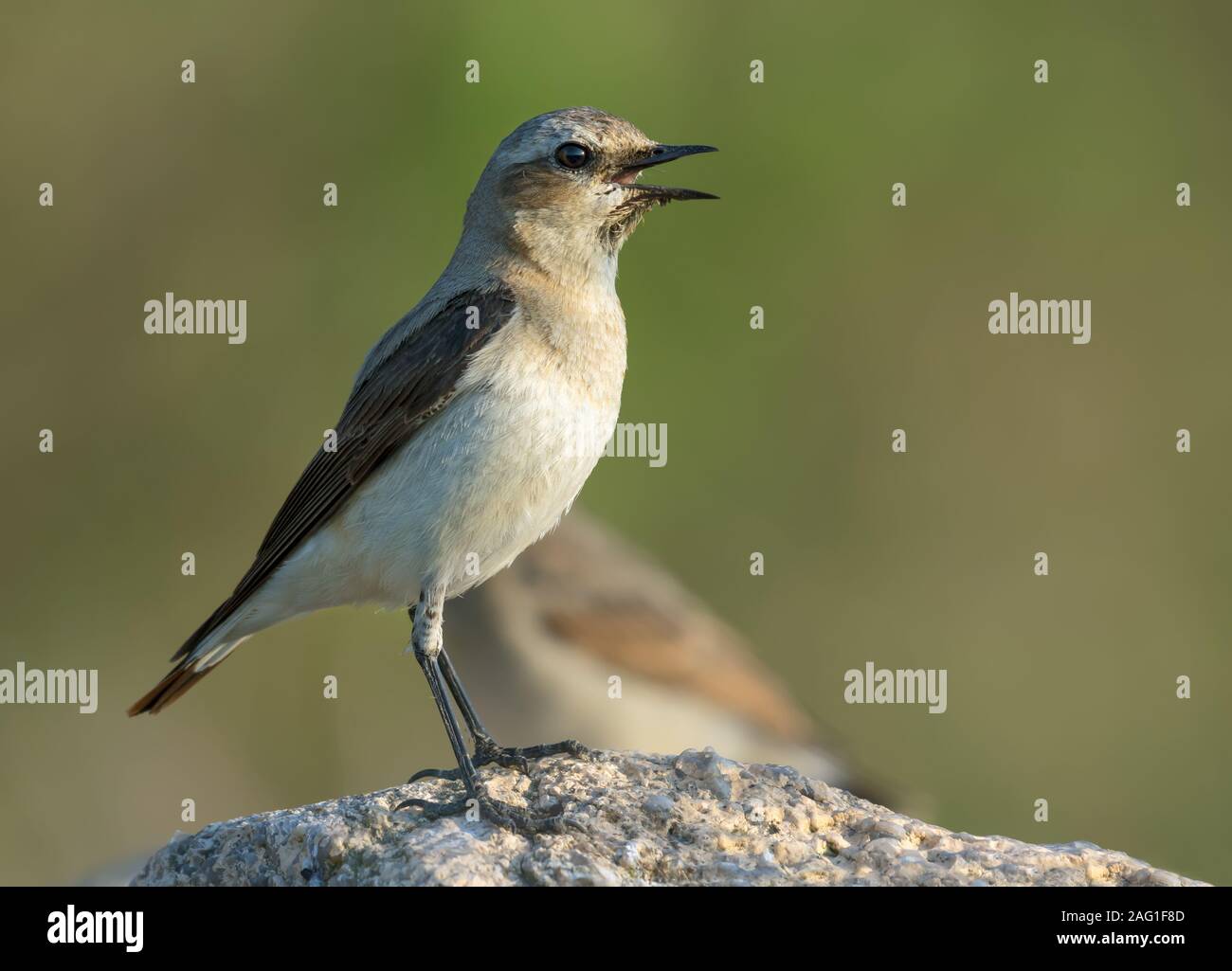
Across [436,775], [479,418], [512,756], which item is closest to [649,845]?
[512,756]

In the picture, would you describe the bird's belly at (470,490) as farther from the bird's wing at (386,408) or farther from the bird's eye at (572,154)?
the bird's eye at (572,154)

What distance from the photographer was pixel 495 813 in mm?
5086

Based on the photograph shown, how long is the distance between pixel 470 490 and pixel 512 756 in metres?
0.96

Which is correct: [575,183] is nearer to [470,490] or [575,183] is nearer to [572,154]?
[572,154]

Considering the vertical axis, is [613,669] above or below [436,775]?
above

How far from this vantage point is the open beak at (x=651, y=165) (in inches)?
253

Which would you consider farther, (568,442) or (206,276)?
(206,276)

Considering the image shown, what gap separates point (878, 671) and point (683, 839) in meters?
6.40

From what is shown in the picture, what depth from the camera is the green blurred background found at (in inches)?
430

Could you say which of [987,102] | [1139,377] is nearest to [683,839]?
[1139,377]

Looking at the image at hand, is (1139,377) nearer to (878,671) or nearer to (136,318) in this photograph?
(878,671)

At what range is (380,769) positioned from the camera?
10.3m

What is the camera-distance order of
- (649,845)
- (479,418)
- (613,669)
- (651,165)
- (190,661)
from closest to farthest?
(649,845) → (479,418) → (651,165) → (190,661) → (613,669)

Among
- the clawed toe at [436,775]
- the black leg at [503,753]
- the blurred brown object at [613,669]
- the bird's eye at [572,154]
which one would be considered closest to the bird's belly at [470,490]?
the black leg at [503,753]
